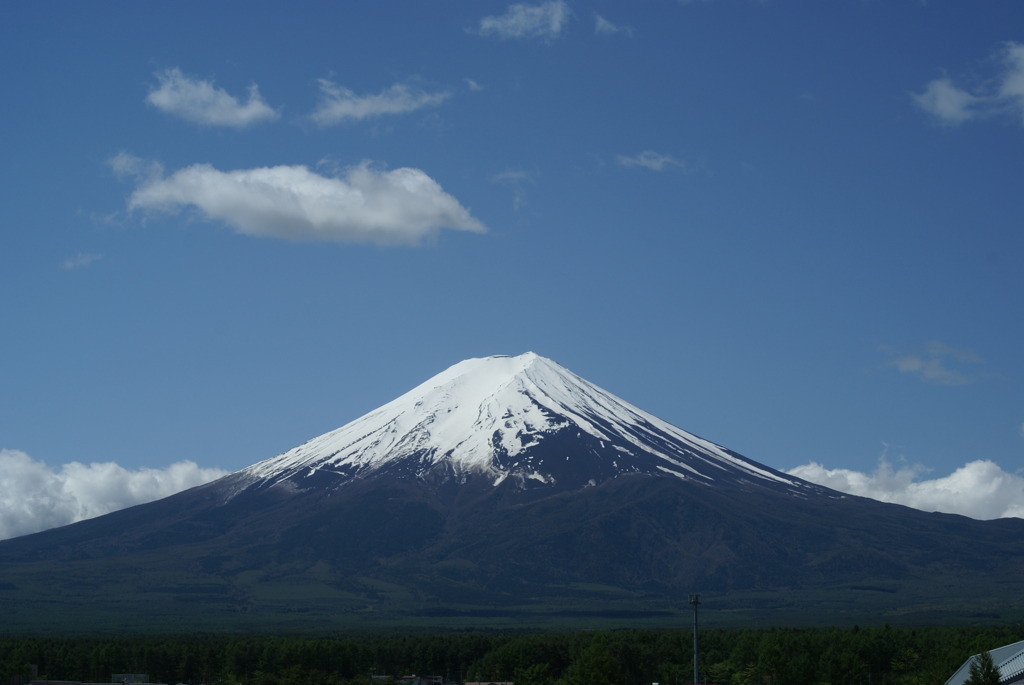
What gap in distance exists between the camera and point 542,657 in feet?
349

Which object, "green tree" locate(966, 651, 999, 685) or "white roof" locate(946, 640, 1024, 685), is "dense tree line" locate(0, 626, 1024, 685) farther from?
"green tree" locate(966, 651, 999, 685)

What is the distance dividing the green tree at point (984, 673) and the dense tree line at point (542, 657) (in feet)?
139

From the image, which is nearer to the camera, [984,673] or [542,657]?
[984,673]

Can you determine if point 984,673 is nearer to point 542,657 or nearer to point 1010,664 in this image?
point 1010,664

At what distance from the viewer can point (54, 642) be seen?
118688 mm

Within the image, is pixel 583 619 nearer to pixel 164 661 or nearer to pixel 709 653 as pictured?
pixel 709 653

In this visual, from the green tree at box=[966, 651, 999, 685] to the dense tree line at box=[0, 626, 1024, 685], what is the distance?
42.4 metres

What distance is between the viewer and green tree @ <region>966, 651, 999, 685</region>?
44.4 meters

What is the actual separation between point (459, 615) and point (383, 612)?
11.0 metres

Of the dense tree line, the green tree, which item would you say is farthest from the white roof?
the dense tree line

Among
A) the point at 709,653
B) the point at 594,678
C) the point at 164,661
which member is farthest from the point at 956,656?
the point at 164,661

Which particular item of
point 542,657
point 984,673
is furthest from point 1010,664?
point 542,657

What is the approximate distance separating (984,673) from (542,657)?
64.6 metres

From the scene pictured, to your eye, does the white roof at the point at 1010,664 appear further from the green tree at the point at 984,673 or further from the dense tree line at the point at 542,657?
the dense tree line at the point at 542,657
